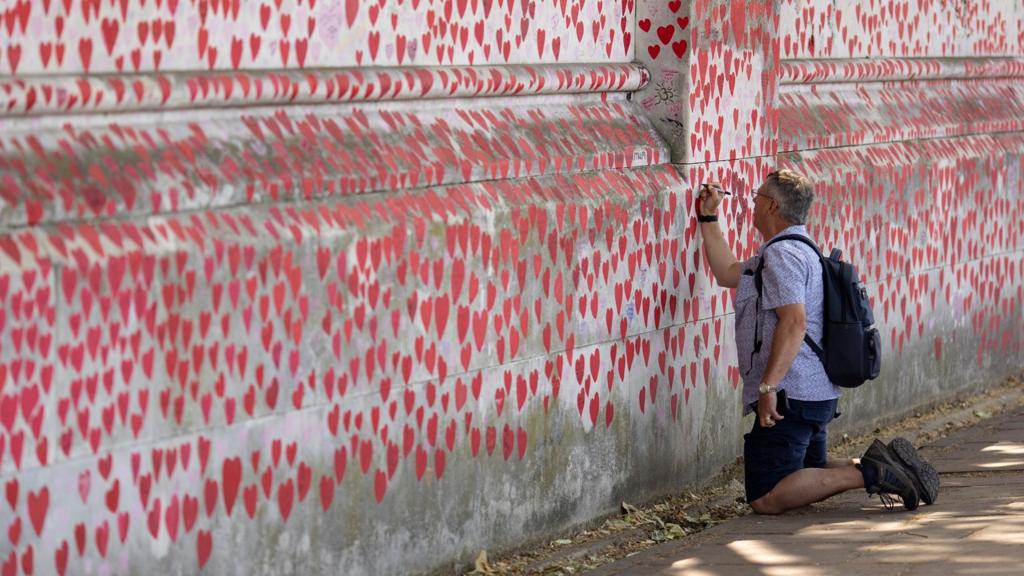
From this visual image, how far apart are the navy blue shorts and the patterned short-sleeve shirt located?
63 millimetres

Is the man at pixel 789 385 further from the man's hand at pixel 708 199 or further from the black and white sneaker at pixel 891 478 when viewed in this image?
the man's hand at pixel 708 199

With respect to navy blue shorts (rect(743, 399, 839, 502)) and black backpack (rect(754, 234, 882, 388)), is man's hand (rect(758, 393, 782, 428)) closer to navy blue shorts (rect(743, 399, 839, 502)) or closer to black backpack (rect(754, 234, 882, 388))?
navy blue shorts (rect(743, 399, 839, 502))

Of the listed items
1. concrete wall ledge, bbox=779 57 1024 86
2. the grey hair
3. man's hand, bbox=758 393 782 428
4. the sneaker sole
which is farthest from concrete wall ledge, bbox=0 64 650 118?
the sneaker sole

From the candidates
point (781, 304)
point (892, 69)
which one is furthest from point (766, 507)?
point (892, 69)

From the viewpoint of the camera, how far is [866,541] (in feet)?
21.6

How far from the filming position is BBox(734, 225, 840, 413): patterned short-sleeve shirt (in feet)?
23.2

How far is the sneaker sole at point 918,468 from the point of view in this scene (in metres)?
7.21

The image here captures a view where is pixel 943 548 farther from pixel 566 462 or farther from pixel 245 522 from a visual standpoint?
pixel 245 522

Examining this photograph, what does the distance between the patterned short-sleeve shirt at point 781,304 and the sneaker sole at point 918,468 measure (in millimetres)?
318

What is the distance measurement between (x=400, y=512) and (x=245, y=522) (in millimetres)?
767

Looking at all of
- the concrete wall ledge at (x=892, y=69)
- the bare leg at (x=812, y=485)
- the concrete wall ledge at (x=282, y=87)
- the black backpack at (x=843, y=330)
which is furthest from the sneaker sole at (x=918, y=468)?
the concrete wall ledge at (x=892, y=69)

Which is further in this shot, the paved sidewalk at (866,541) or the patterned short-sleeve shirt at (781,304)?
the patterned short-sleeve shirt at (781,304)

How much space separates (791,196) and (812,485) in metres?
1.14

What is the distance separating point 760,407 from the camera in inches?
279
